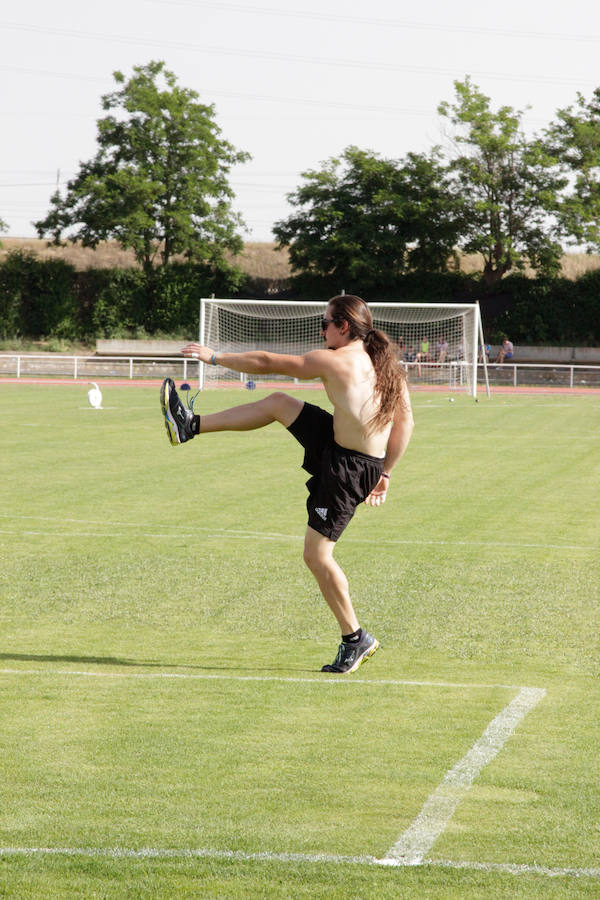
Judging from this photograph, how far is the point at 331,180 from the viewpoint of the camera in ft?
192

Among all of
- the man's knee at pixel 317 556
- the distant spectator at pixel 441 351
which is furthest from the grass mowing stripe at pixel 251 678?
the distant spectator at pixel 441 351

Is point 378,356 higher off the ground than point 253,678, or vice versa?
point 378,356

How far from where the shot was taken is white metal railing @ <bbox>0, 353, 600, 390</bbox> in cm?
4463

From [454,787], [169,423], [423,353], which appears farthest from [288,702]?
[423,353]

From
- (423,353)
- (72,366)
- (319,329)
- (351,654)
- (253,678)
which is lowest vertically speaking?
(253,678)

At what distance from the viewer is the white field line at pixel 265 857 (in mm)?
3805

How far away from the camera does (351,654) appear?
6480 millimetres

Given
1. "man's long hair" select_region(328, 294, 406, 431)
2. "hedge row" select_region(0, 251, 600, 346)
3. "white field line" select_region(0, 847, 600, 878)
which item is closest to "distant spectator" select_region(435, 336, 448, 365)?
"hedge row" select_region(0, 251, 600, 346)

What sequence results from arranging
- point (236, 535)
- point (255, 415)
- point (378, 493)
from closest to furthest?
1. point (255, 415)
2. point (378, 493)
3. point (236, 535)

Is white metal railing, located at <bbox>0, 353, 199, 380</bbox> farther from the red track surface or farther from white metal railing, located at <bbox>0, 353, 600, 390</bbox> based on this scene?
the red track surface

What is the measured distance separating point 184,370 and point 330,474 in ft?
126

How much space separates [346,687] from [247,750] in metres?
1.28

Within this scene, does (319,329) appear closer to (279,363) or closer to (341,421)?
(341,421)

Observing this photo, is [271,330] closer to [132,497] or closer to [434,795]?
[132,497]
